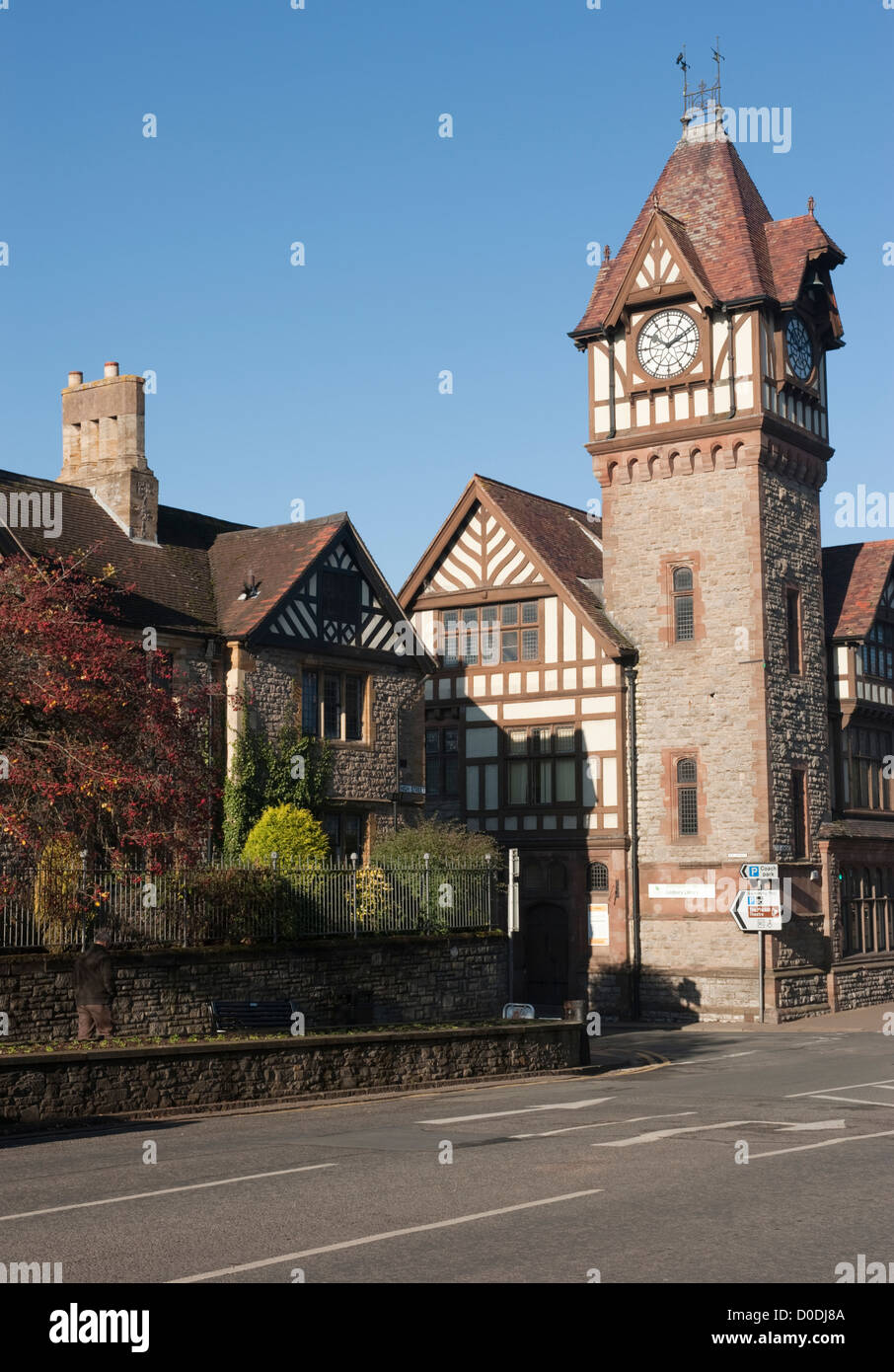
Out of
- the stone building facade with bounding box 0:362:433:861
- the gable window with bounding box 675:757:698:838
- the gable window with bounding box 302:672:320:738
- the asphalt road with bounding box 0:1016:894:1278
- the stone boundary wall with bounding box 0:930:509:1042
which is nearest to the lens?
the asphalt road with bounding box 0:1016:894:1278

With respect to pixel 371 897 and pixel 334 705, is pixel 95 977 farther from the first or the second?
pixel 334 705

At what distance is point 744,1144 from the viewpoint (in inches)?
584

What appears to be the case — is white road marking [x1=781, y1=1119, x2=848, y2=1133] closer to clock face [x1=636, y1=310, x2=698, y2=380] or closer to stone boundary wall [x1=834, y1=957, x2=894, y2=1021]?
stone boundary wall [x1=834, y1=957, x2=894, y2=1021]

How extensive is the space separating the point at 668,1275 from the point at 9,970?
49.0 feet

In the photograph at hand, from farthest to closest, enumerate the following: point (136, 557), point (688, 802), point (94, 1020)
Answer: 1. point (688, 802)
2. point (136, 557)
3. point (94, 1020)

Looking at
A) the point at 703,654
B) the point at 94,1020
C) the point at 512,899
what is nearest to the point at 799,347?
the point at 703,654

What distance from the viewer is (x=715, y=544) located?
1564 inches

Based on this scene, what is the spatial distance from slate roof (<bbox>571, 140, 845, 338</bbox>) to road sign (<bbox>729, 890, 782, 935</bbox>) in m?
15.0

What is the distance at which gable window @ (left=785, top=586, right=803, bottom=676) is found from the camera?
133ft

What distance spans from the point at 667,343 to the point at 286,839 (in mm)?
18891

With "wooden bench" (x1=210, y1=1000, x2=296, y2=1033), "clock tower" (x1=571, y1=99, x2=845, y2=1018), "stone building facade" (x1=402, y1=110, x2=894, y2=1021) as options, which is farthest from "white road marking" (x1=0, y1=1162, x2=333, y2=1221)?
"clock tower" (x1=571, y1=99, x2=845, y2=1018)

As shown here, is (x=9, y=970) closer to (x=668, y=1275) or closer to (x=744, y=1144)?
(x=744, y=1144)

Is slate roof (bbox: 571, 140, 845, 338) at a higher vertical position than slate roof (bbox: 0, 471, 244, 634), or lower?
higher

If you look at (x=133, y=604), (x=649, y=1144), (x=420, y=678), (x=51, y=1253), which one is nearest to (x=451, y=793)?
(x=420, y=678)
